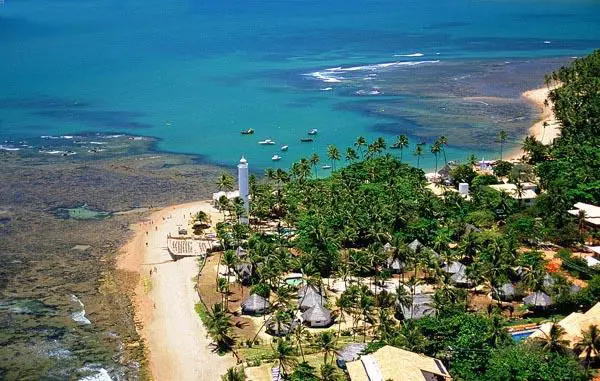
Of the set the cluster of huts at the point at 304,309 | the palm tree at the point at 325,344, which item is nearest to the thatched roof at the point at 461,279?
the cluster of huts at the point at 304,309

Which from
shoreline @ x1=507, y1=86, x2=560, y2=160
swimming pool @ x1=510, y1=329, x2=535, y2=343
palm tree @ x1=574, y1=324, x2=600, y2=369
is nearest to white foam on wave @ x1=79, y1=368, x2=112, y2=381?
swimming pool @ x1=510, y1=329, x2=535, y2=343

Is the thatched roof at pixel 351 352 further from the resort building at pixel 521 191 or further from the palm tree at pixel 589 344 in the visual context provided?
the resort building at pixel 521 191

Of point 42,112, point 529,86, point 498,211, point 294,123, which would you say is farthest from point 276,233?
point 529,86

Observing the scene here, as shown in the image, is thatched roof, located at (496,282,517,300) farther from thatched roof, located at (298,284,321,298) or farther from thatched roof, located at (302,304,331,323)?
thatched roof, located at (298,284,321,298)

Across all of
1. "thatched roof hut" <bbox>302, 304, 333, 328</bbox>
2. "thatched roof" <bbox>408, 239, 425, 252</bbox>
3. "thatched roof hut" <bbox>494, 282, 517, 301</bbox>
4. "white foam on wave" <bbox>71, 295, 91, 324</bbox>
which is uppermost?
"thatched roof" <bbox>408, 239, 425, 252</bbox>

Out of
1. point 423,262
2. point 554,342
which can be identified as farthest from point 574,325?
point 423,262

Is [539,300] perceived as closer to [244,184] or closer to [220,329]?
[220,329]

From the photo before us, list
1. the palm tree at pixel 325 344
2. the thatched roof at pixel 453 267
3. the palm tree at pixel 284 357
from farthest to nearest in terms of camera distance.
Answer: the thatched roof at pixel 453 267 < the palm tree at pixel 325 344 < the palm tree at pixel 284 357
